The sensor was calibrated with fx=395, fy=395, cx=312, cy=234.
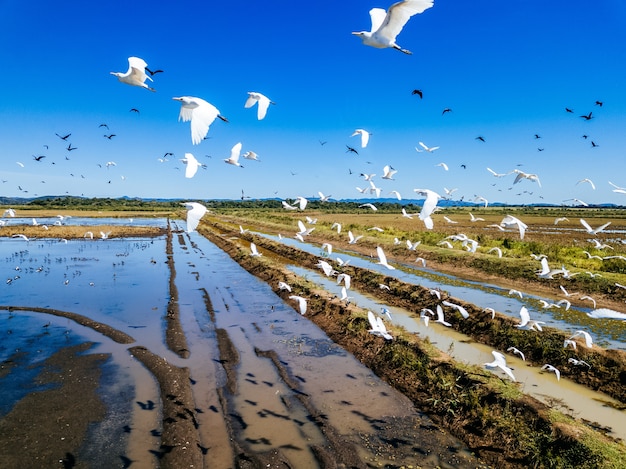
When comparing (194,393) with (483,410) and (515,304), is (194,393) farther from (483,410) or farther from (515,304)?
(515,304)

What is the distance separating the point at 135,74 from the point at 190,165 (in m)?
2.06

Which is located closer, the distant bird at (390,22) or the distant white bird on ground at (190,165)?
the distant bird at (390,22)

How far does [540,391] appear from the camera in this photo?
7902 mm

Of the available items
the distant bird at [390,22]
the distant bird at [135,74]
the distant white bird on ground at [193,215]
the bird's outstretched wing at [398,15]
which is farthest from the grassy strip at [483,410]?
the distant bird at [135,74]

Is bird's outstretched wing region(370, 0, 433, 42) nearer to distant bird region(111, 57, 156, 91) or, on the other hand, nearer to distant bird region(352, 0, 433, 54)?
distant bird region(352, 0, 433, 54)

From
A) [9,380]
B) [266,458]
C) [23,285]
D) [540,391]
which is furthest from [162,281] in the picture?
[540,391]

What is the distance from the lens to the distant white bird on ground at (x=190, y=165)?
7.53 metres

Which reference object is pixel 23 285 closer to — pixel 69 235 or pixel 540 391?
pixel 540 391

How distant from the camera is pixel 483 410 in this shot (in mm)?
6711

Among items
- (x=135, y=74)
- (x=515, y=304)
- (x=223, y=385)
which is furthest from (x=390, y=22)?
(x=515, y=304)

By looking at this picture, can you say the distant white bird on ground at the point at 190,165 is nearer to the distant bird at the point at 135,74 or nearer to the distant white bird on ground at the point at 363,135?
the distant bird at the point at 135,74

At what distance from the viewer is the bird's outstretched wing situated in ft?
16.4

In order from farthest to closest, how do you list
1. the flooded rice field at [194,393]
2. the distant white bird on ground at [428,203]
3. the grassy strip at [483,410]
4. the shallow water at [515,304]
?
the shallow water at [515,304] → the distant white bird on ground at [428,203] → the flooded rice field at [194,393] → the grassy strip at [483,410]

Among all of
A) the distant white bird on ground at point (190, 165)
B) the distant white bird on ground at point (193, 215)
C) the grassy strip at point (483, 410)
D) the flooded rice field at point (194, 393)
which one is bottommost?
the flooded rice field at point (194, 393)
